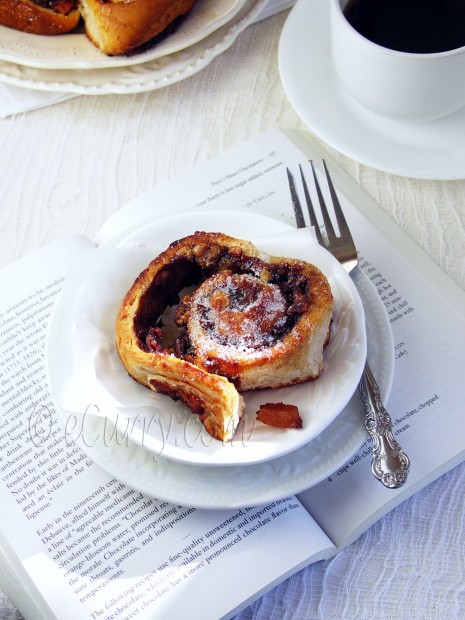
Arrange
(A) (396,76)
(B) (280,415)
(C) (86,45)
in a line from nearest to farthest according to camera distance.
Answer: (B) (280,415)
(A) (396,76)
(C) (86,45)

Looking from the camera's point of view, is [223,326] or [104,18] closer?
[223,326]

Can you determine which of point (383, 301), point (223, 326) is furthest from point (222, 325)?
point (383, 301)

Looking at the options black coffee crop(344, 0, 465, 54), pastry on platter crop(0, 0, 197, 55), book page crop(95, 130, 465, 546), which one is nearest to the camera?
book page crop(95, 130, 465, 546)

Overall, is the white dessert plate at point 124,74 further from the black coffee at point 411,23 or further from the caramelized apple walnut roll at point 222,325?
the caramelized apple walnut roll at point 222,325

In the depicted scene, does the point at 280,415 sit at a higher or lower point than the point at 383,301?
higher

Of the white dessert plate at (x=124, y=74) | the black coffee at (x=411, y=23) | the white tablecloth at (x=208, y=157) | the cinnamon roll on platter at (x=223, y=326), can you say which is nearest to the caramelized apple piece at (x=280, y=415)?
the cinnamon roll on platter at (x=223, y=326)

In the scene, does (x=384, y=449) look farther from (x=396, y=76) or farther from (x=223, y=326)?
(x=396, y=76)

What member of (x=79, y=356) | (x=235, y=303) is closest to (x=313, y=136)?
(x=235, y=303)

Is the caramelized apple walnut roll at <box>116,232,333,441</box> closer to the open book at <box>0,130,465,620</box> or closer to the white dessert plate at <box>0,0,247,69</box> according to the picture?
the open book at <box>0,130,465,620</box>

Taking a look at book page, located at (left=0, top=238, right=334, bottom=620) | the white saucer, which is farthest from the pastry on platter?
book page, located at (left=0, top=238, right=334, bottom=620)
